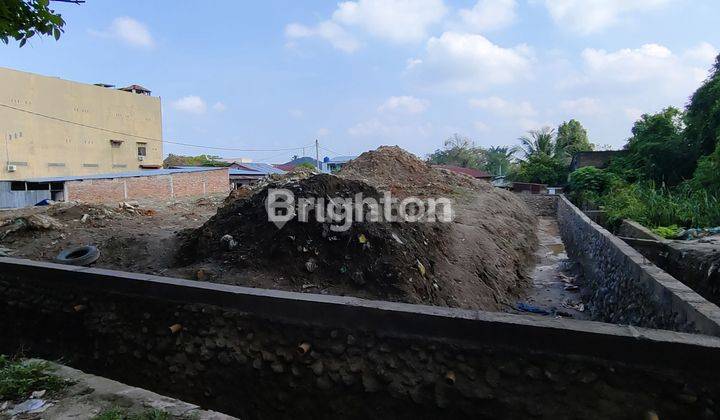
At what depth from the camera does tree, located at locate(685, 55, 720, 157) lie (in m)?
13.0

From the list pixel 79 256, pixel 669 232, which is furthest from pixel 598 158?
pixel 79 256

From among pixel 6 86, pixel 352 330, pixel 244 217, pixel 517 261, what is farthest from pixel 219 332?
pixel 6 86

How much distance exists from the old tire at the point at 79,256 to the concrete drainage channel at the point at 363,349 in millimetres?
1387

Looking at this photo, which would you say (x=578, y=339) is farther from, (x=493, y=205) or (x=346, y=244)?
(x=493, y=205)

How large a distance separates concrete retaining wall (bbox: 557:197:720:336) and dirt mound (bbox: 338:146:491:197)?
485 centimetres

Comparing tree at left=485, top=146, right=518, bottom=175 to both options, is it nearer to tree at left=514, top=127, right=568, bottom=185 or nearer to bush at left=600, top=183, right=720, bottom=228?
tree at left=514, top=127, right=568, bottom=185

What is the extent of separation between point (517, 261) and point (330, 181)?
4.46m

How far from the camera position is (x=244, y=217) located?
5844 mm

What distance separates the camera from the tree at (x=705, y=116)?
1300cm

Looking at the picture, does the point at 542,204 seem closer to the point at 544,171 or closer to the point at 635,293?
the point at 544,171

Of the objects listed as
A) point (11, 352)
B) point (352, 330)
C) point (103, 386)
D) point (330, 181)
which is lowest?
point (11, 352)

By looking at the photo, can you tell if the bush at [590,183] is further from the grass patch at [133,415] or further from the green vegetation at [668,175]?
the grass patch at [133,415]

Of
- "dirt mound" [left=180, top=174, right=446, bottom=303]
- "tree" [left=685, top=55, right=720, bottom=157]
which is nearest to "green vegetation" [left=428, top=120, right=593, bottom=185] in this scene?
"tree" [left=685, top=55, right=720, bottom=157]

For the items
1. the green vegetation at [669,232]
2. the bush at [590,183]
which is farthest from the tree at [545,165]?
the green vegetation at [669,232]
